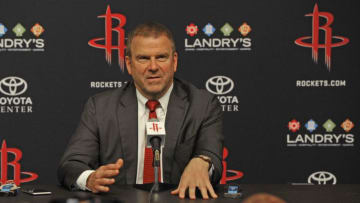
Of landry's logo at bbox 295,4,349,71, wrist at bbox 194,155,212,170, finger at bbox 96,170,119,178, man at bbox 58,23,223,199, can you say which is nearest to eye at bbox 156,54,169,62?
man at bbox 58,23,223,199

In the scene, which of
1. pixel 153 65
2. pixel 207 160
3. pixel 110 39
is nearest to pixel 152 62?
pixel 153 65

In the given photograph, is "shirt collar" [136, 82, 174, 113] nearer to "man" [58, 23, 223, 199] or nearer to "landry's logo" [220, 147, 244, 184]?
"man" [58, 23, 223, 199]

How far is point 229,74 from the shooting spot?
14.2ft

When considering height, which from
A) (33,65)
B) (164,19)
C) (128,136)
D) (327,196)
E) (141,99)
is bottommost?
(327,196)

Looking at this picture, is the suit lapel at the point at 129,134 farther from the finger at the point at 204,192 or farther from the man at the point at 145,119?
the finger at the point at 204,192

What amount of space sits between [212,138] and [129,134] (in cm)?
46

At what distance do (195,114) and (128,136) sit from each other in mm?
394

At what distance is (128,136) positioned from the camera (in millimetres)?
3035

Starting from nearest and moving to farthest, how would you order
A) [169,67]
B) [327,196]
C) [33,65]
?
[327,196] < [169,67] < [33,65]

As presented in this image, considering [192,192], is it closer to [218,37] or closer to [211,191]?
[211,191]

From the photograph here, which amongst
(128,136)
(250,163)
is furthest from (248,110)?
(128,136)

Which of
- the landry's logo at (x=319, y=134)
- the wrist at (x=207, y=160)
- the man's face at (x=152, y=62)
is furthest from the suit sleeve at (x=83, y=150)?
the landry's logo at (x=319, y=134)

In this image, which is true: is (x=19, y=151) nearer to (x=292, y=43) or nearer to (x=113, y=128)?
(x=113, y=128)

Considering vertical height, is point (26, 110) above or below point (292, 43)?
below
